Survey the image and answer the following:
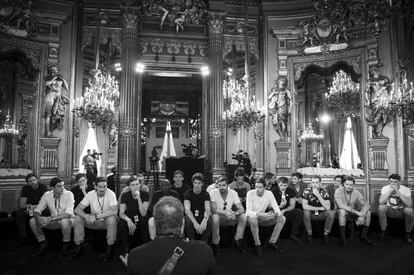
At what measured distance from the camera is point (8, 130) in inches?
442

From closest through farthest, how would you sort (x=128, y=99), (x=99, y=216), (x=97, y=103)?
(x=99, y=216) < (x=97, y=103) < (x=128, y=99)

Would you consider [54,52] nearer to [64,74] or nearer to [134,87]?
[64,74]

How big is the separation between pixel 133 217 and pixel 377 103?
7.43m

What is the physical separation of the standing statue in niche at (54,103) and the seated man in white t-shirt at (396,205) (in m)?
8.19

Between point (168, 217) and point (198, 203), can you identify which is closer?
point (168, 217)

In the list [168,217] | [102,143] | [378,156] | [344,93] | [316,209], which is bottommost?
[316,209]

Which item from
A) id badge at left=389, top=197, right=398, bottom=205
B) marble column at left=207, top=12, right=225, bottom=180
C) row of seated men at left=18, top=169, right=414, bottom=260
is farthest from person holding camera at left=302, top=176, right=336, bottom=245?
marble column at left=207, top=12, right=225, bottom=180

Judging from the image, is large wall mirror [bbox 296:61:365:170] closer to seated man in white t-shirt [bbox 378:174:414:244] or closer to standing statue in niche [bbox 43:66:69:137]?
seated man in white t-shirt [bbox 378:174:414:244]

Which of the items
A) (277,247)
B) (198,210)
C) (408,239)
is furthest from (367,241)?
(198,210)

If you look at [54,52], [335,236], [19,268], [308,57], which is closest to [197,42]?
[308,57]

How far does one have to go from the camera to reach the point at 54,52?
9.78 m

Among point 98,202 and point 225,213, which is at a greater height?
point 98,202

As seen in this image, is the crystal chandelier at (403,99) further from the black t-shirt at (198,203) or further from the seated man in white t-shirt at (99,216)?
the seated man in white t-shirt at (99,216)

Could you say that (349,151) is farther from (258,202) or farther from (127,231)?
(127,231)
